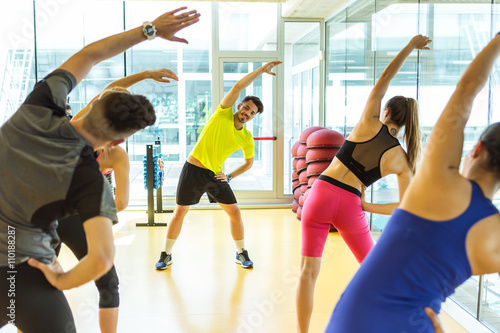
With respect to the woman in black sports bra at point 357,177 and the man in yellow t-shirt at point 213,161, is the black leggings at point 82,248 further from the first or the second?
the man in yellow t-shirt at point 213,161

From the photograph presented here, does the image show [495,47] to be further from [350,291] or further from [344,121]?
[344,121]

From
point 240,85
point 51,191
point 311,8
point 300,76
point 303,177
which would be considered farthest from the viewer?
point 300,76

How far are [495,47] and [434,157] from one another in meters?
0.44

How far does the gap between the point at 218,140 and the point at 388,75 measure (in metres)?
2.24

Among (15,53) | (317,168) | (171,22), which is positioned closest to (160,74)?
(171,22)

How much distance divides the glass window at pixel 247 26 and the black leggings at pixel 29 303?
6.37 meters

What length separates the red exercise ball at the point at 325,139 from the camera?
5.53 m

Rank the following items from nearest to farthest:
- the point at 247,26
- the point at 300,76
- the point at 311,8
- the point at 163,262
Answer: the point at 163,262, the point at 311,8, the point at 247,26, the point at 300,76

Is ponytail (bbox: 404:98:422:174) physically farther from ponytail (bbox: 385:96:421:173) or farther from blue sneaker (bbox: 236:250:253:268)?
blue sneaker (bbox: 236:250:253:268)

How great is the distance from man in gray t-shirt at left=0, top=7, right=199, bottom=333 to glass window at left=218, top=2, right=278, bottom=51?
611 centimetres

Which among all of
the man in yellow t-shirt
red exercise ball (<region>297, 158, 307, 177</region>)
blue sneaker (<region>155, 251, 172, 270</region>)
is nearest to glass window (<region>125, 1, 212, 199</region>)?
red exercise ball (<region>297, 158, 307, 177</region>)

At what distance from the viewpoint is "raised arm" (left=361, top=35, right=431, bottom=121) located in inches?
80.5

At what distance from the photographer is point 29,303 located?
54.7 inches

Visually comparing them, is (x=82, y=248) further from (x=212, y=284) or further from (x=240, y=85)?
(x=240, y=85)
